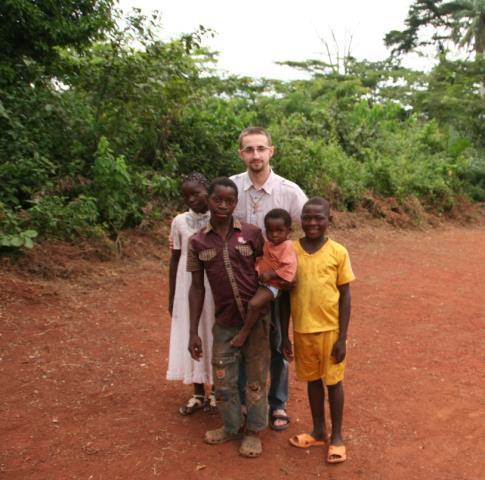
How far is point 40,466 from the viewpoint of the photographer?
277cm

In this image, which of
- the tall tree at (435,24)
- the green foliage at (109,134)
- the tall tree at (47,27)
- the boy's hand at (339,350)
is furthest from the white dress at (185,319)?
the tall tree at (435,24)

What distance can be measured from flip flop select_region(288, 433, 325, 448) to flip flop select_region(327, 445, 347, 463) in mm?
131

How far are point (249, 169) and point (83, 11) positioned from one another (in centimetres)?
501

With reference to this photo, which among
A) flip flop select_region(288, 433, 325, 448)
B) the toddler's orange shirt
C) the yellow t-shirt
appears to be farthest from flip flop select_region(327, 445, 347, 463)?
the toddler's orange shirt

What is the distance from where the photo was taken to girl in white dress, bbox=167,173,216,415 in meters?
3.04

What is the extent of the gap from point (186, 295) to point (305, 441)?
107cm

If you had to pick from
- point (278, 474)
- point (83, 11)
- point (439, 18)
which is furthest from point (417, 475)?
point (439, 18)

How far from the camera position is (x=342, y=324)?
2.75 m

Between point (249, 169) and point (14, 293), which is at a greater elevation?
point (249, 169)

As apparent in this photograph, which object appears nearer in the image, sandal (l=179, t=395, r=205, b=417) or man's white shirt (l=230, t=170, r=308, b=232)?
man's white shirt (l=230, t=170, r=308, b=232)

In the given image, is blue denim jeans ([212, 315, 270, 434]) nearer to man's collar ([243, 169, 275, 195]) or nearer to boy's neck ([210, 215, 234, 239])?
boy's neck ([210, 215, 234, 239])

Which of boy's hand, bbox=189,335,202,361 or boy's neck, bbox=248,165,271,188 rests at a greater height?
boy's neck, bbox=248,165,271,188

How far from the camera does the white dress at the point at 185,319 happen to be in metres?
3.10

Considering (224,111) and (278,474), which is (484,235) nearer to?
(224,111)
